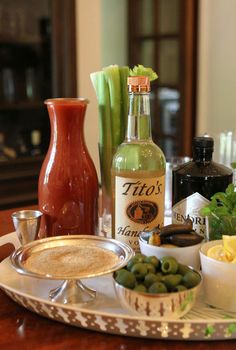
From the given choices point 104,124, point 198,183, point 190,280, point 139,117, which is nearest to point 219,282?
point 190,280

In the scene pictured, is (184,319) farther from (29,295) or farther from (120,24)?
(120,24)

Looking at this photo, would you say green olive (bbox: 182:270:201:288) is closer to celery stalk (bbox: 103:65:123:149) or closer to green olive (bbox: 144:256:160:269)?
green olive (bbox: 144:256:160:269)

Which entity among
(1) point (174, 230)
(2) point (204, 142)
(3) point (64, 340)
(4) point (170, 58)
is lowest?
(3) point (64, 340)

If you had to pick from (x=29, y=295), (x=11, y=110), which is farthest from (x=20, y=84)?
(x=29, y=295)

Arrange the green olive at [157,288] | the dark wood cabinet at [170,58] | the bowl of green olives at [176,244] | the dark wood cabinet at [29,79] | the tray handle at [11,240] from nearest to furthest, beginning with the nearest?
1. the green olive at [157,288]
2. the bowl of green olives at [176,244]
3. the tray handle at [11,240]
4. the dark wood cabinet at [29,79]
5. the dark wood cabinet at [170,58]

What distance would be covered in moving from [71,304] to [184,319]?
0.50 feet

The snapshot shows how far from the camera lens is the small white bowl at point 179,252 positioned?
2.22 feet

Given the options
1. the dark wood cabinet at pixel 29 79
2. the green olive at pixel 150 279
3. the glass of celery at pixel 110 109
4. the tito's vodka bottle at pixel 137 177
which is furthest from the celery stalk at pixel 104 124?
the dark wood cabinet at pixel 29 79

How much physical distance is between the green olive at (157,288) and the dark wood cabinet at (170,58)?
2127 mm

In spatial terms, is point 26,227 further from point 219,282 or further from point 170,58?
point 170,58

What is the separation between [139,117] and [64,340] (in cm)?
38

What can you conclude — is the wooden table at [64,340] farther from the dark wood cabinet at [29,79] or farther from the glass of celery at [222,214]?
the dark wood cabinet at [29,79]

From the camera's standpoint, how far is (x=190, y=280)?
1.97 ft

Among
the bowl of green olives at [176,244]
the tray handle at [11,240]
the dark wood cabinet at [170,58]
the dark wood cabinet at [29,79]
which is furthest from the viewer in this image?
the dark wood cabinet at [170,58]
